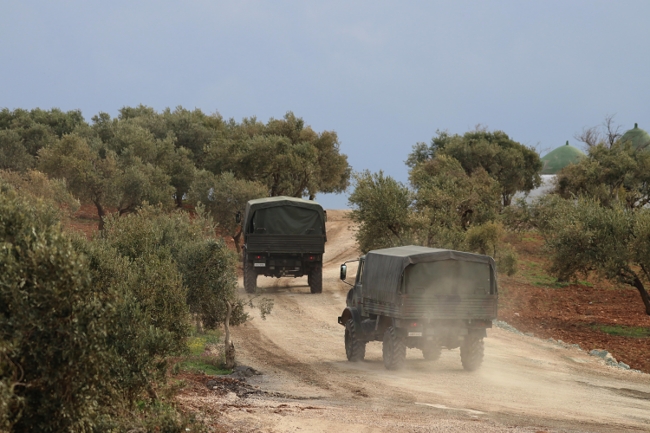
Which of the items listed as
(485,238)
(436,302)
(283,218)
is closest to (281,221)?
(283,218)

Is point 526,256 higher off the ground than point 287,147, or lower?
lower

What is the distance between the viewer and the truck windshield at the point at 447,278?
19.3 metres

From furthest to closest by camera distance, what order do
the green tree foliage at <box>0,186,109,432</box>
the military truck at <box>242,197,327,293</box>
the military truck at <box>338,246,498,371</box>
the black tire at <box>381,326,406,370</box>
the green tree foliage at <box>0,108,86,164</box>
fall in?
the green tree foliage at <box>0,108,86,164</box> → the military truck at <box>242,197,327,293</box> → the black tire at <box>381,326,406,370</box> → the military truck at <box>338,246,498,371</box> → the green tree foliage at <box>0,186,109,432</box>

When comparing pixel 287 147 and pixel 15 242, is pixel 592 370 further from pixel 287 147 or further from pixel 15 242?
pixel 287 147

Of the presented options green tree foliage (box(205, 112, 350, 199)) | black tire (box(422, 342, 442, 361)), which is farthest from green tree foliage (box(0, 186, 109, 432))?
green tree foliage (box(205, 112, 350, 199))

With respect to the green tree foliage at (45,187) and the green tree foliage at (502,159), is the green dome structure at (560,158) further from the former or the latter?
the green tree foliage at (45,187)

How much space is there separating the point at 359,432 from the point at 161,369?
11.8 feet

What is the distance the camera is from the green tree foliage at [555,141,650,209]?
6469 cm

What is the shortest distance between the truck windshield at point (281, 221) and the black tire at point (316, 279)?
1748 millimetres

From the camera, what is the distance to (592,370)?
70.8 ft

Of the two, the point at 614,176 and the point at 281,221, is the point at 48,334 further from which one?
the point at 614,176

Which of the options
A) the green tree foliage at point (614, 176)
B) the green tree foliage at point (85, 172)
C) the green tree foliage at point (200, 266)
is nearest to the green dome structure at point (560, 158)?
the green tree foliage at point (614, 176)

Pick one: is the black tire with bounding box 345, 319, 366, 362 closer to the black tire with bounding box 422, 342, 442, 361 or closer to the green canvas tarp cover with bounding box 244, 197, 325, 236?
the black tire with bounding box 422, 342, 442, 361

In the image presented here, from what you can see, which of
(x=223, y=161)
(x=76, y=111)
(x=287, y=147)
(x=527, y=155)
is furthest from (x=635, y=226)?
(x=76, y=111)
